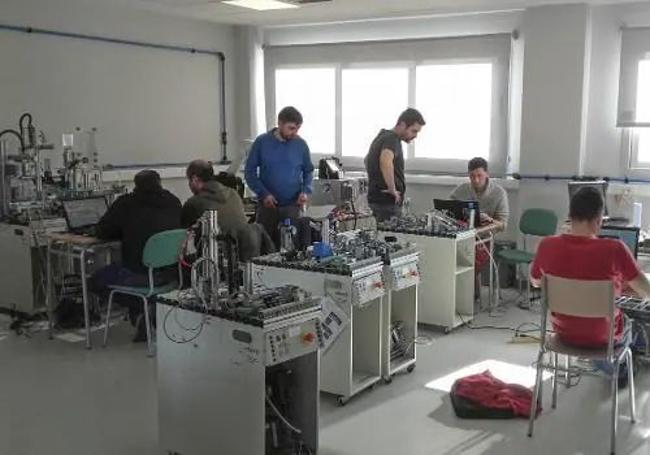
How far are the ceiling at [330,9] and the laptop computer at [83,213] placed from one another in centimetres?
194

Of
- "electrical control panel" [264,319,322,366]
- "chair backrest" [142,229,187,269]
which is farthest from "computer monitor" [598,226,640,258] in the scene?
"chair backrest" [142,229,187,269]

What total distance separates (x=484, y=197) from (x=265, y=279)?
2498mm

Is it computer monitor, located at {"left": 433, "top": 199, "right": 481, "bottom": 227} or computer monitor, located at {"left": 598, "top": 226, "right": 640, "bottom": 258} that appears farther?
computer monitor, located at {"left": 433, "top": 199, "right": 481, "bottom": 227}

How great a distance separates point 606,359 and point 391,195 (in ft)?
7.73

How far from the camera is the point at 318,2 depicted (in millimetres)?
5707

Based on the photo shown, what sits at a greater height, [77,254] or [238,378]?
[77,254]

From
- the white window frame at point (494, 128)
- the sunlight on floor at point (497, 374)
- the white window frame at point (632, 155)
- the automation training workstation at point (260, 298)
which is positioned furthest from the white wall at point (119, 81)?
the white window frame at point (632, 155)

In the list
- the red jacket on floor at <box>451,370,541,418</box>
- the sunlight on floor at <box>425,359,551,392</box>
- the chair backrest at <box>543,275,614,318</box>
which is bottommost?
the sunlight on floor at <box>425,359,551,392</box>

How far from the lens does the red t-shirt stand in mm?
3049

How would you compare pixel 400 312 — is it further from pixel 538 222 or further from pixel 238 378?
pixel 538 222

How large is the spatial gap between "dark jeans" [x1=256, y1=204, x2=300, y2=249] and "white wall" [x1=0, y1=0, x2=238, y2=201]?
6.92ft

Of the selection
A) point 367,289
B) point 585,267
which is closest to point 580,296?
point 585,267

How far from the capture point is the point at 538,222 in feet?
19.2

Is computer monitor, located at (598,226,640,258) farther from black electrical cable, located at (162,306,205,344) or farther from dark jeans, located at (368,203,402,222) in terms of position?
black electrical cable, located at (162,306,205,344)
